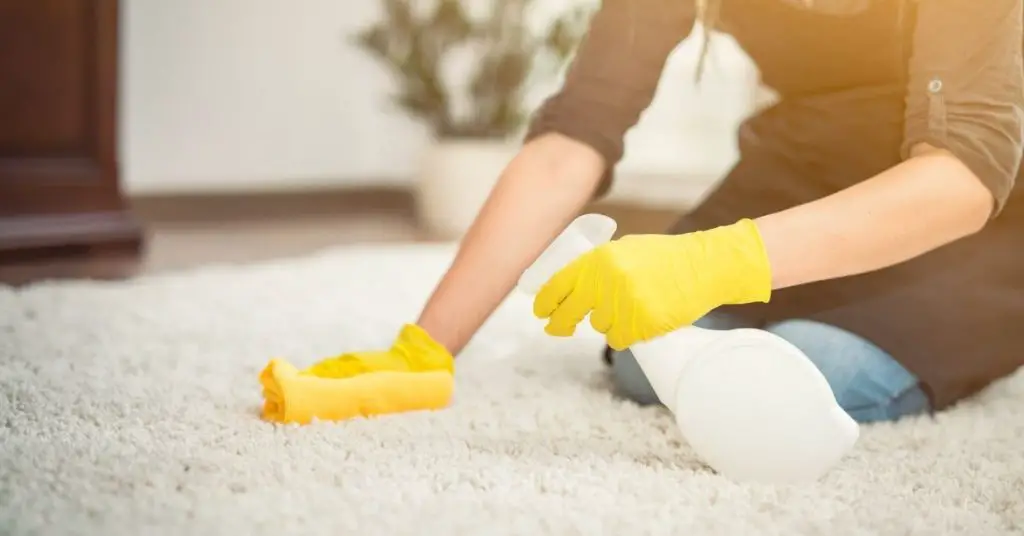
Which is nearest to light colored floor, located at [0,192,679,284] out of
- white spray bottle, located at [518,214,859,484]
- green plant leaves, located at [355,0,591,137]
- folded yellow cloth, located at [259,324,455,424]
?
green plant leaves, located at [355,0,591,137]

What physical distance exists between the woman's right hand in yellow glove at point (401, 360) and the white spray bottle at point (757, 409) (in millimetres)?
213

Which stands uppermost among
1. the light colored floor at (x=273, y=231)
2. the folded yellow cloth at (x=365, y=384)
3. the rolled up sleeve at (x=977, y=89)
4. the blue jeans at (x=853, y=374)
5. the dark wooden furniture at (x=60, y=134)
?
the rolled up sleeve at (x=977, y=89)

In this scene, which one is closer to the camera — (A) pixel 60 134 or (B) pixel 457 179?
(A) pixel 60 134

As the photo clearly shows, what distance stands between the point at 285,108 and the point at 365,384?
1613 millimetres

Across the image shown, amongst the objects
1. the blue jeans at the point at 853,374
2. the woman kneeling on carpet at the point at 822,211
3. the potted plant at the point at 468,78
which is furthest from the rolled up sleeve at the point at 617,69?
the potted plant at the point at 468,78

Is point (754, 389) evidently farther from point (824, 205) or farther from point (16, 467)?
point (16, 467)

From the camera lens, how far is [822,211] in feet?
2.43

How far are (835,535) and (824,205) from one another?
232 mm

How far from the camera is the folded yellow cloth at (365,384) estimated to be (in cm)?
79

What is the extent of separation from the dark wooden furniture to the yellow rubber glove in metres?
1.13

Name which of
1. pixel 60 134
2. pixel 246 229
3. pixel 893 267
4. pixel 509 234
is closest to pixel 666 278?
pixel 509 234

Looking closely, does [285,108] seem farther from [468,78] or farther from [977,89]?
[977,89]

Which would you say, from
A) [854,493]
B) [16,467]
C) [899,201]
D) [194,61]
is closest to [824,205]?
[899,201]

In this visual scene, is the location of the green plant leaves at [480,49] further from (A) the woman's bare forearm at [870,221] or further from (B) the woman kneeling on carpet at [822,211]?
(A) the woman's bare forearm at [870,221]
